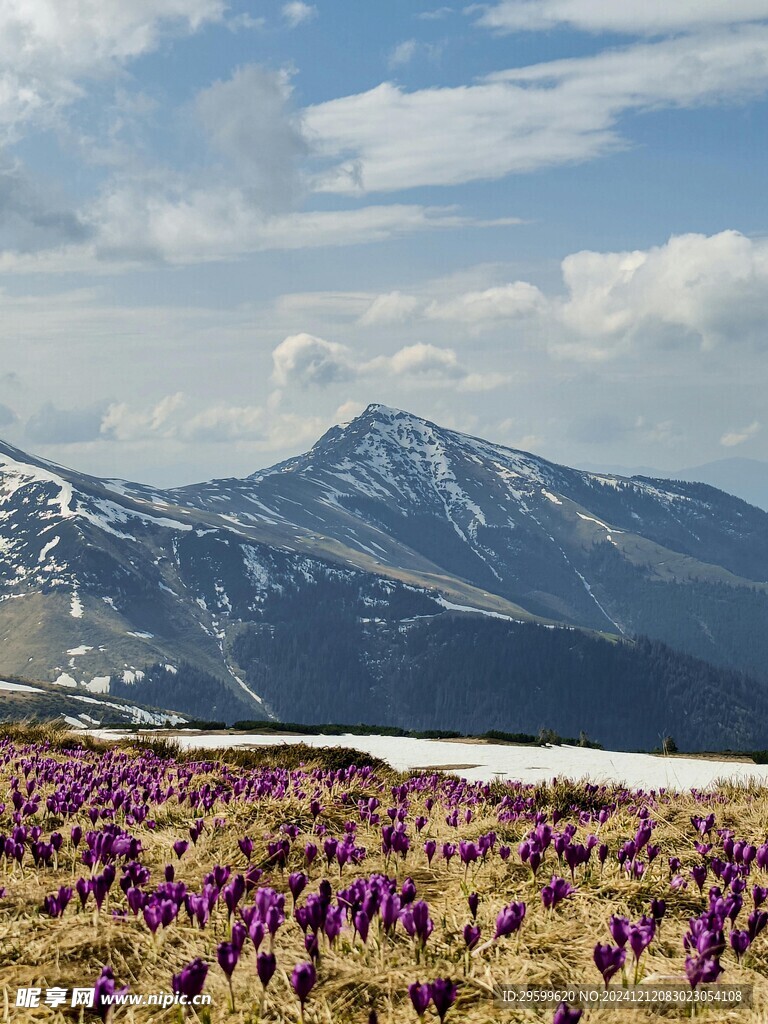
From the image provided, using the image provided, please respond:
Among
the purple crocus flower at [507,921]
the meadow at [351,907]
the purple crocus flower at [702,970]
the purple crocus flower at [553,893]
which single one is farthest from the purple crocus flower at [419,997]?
the purple crocus flower at [553,893]

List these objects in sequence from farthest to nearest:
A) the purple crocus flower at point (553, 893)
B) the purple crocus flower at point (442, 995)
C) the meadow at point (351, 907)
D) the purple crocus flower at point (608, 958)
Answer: the purple crocus flower at point (553, 893) < the meadow at point (351, 907) < the purple crocus flower at point (608, 958) < the purple crocus flower at point (442, 995)

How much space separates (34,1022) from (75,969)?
75 centimetres

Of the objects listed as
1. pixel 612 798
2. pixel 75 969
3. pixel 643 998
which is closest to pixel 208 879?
pixel 75 969

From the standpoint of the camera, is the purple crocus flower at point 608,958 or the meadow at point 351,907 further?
the meadow at point 351,907

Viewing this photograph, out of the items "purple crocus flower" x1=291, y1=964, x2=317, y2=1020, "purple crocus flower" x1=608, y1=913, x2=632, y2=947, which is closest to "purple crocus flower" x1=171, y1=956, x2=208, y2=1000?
"purple crocus flower" x1=291, y1=964, x2=317, y2=1020

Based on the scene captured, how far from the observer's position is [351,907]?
18.4 ft

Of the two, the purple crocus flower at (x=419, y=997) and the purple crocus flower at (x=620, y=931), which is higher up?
the purple crocus flower at (x=620, y=931)

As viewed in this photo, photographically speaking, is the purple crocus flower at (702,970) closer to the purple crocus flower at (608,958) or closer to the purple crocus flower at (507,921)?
the purple crocus flower at (608,958)

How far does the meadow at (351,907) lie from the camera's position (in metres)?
4.57

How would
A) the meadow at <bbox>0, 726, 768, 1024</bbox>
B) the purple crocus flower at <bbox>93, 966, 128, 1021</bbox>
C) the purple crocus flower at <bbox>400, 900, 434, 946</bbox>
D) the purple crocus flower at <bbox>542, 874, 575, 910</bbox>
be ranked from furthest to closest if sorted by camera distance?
the purple crocus flower at <bbox>542, 874, 575, 910</bbox> → the purple crocus flower at <bbox>400, 900, 434, 946</bbox> → the meadow at <bbox>0, 726, 768, 1024</bbox> → the purple crocus flower at <bbox>93, 966, 128, 1021</bbox>

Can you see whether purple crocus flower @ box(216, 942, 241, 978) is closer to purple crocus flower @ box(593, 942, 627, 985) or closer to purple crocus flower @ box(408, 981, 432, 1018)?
purple crocus flower @ box(408, 981, 432, 1018)

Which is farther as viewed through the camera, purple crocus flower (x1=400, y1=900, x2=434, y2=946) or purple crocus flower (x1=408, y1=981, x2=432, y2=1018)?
purple crocus flower (x1=400, y1=900, x2=434, y2=946)

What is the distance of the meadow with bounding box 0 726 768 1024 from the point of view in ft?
15.0

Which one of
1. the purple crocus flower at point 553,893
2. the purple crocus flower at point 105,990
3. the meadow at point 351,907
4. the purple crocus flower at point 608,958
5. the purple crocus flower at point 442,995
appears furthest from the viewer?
the purple crocus flower at point 553,893
